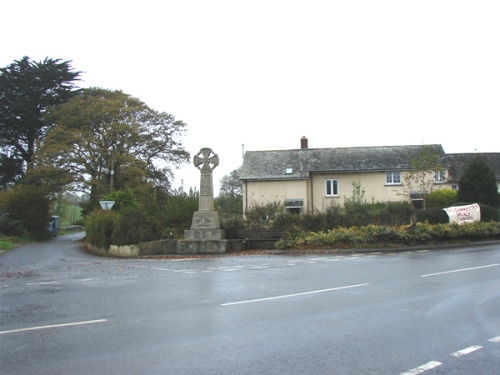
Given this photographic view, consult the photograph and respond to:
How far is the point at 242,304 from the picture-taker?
8586mm

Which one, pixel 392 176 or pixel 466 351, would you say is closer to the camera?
pixel 466 351

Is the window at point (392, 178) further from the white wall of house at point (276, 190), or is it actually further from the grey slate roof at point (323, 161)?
the white wall of house at point (276, 190)

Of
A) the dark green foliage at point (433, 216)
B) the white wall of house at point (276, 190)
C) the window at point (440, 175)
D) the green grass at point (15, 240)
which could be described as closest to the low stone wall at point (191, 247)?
the dark green foliage at point (433, 216)

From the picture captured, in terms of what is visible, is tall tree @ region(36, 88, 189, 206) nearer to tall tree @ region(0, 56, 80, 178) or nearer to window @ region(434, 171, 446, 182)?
tall tree @ region(0, 56, 80, 178)

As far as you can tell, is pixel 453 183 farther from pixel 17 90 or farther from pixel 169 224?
pixel 17 90

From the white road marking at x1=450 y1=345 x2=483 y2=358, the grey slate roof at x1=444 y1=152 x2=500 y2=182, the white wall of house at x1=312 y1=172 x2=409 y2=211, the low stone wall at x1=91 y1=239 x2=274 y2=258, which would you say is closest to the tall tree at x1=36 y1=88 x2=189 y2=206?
the white wall of house at x1=312 y1=172 x2=409 y2=211

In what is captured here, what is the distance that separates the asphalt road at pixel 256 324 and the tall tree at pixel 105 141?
111ft

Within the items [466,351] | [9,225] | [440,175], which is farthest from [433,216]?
[9,225]

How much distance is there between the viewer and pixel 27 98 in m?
51.2

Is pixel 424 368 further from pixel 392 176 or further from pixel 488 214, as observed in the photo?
pixel 392 176

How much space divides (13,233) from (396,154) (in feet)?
120

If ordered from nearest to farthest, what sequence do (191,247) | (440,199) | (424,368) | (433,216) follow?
(424,368) < (191,247) < (433,216) < (440,199)

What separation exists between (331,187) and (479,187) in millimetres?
14416

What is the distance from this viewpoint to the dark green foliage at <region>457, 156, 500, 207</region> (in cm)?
3491
